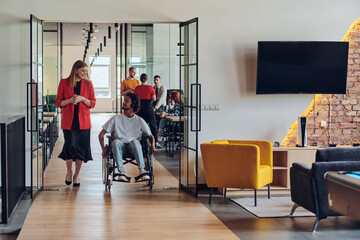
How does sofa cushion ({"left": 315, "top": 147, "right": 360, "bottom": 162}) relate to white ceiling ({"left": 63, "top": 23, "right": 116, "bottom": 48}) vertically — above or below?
below

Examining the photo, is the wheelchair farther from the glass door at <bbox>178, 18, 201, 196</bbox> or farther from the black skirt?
the glass door at <bbox>178, 18, 201, 196</bbox>

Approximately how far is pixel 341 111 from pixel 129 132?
3.03 metres

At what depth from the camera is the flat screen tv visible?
7.24 meters

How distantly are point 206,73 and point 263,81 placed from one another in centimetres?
76

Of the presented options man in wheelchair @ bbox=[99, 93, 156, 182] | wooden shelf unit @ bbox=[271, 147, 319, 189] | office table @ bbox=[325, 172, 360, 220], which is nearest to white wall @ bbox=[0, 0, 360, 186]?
wooden shelf unit @ bbox=[271, 147, 319, 189]

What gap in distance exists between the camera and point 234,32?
7289 millimetres

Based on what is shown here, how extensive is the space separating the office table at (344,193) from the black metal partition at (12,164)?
118 inches

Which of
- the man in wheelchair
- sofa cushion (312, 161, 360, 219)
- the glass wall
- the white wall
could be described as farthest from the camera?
the glass wall

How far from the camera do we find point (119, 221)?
5.45 metres

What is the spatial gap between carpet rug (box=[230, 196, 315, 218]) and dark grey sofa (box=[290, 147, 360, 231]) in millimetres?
389

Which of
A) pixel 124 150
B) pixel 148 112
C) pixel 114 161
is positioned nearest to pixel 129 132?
pixel 124 150

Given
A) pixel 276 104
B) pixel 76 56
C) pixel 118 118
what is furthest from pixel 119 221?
pixel 76 56

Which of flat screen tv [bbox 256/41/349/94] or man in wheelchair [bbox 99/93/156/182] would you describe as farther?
flat screen tv [bbox 256/41/349/94]

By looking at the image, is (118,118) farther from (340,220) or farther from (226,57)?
(340,220)
